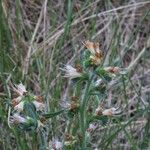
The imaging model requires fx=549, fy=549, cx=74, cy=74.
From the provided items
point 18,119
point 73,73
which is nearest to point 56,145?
point 18,119

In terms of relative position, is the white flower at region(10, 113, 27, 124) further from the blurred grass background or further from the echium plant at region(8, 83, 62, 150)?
the blurred grass background

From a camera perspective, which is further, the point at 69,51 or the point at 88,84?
the point at 69,51

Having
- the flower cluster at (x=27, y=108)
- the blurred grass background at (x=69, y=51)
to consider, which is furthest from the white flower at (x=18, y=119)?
the blurred grass background at (x=69, y=51)

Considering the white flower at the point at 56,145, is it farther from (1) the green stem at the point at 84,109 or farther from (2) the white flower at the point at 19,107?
(2) the white flower at the point at 19,107

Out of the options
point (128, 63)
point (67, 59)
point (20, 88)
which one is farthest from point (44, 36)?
point (20, 88)

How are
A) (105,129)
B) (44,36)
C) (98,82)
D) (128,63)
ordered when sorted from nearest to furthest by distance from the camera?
(98,82) < (105,129) < (44,36) < (128,63)

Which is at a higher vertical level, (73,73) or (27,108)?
(73,73)

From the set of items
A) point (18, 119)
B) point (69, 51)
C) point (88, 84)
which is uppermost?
point (88, 84)

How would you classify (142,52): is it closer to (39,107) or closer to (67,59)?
(67,59)

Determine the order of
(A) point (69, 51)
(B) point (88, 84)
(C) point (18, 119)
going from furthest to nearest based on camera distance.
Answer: (A) point (69, 51) < (C) point (18, 119) < (B) point (88, 84)

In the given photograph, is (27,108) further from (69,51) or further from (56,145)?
(69,51)
